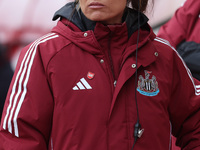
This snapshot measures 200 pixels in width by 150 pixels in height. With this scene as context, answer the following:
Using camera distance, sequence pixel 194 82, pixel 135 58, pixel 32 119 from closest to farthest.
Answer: pixel 32 119, pixel 135 58, pixel 194 82

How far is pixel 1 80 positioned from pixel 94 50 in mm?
1952

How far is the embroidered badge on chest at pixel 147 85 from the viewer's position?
1661mm

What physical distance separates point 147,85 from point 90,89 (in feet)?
0.83

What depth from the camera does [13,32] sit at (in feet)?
17.0

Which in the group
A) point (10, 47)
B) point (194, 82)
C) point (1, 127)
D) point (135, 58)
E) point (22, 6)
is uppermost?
point (135, 58)

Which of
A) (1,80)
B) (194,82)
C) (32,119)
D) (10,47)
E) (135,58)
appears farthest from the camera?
(10,47)

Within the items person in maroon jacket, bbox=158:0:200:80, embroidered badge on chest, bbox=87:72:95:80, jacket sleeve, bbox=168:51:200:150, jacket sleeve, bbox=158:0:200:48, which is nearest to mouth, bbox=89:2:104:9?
embroidered badge on chest, bbox=87:72:95:80

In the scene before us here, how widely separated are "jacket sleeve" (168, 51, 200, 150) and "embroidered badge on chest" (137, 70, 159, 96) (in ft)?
0.53

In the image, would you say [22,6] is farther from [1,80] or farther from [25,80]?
[25,80]

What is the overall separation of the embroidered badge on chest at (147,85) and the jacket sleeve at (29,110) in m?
0.37

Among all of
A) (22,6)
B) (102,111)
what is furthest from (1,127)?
(22,6)

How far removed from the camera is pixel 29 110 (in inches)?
60.9

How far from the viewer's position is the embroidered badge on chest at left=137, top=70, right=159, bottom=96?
1661 mm

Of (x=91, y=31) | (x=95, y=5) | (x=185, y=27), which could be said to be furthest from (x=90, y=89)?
(x=185, y=27)
